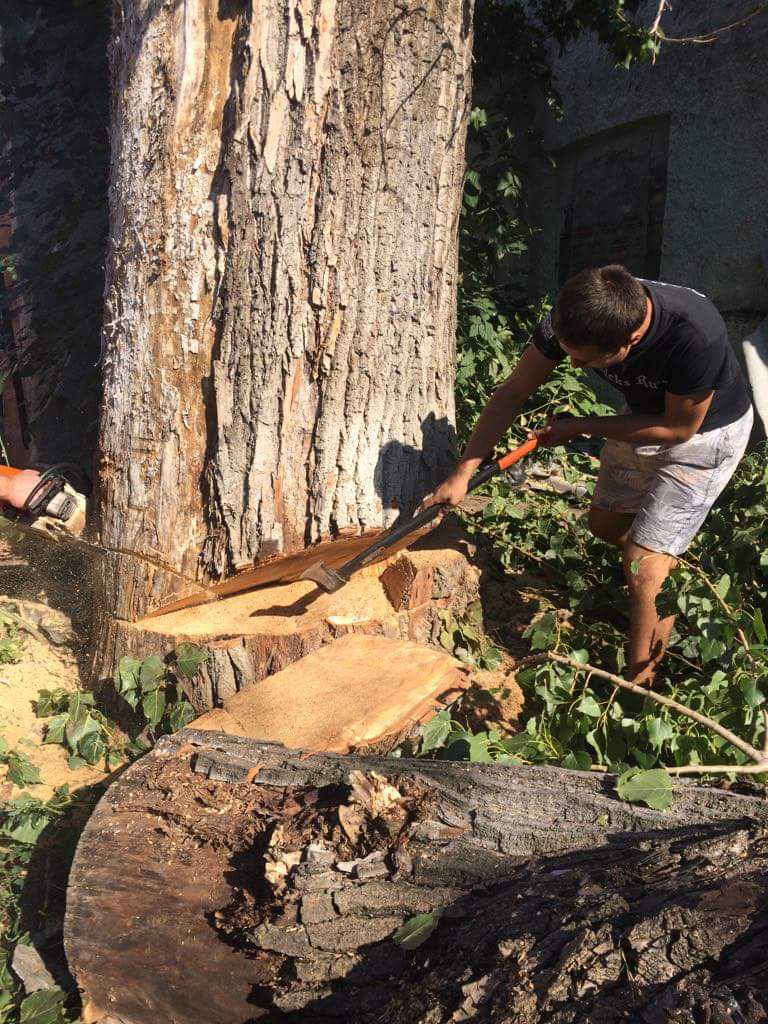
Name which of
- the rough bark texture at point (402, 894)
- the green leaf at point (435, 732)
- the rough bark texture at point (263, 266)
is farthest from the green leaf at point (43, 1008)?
the rough bark texture at point (263, 266)

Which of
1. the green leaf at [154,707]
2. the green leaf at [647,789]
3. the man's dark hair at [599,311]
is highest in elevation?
the man's dark hair at [599,311]

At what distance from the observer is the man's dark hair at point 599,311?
258 centimetres

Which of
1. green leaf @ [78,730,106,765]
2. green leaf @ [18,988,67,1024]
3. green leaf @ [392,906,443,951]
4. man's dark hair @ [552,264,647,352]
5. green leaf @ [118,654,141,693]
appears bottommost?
green leaf @ [18,988,67,1024]

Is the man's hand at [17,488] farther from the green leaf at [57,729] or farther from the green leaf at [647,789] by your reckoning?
the green leaf at [647,789]

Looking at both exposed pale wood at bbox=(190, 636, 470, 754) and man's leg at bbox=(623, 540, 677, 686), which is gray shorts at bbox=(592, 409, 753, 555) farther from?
exposed pale wood at bbox=(190, 636, 470, 754)

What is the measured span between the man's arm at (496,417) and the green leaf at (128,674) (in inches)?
45.9

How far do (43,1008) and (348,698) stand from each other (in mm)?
1053

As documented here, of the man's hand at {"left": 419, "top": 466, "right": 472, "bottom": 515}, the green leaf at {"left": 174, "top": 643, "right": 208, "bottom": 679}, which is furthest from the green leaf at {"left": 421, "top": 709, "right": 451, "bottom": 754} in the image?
the man's hand at {"left": 419, "top": 466, "right": 472, "bottom": 515}

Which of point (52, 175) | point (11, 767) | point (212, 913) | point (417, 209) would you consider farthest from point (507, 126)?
point (212, 913)

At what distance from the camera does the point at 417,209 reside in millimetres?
2990

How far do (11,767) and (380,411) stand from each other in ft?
5.58

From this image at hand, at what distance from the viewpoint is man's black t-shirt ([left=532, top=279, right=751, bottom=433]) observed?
2.68m

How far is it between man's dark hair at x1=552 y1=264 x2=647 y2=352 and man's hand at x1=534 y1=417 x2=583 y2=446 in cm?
40

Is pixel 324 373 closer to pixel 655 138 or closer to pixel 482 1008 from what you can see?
pixel 482 1008
